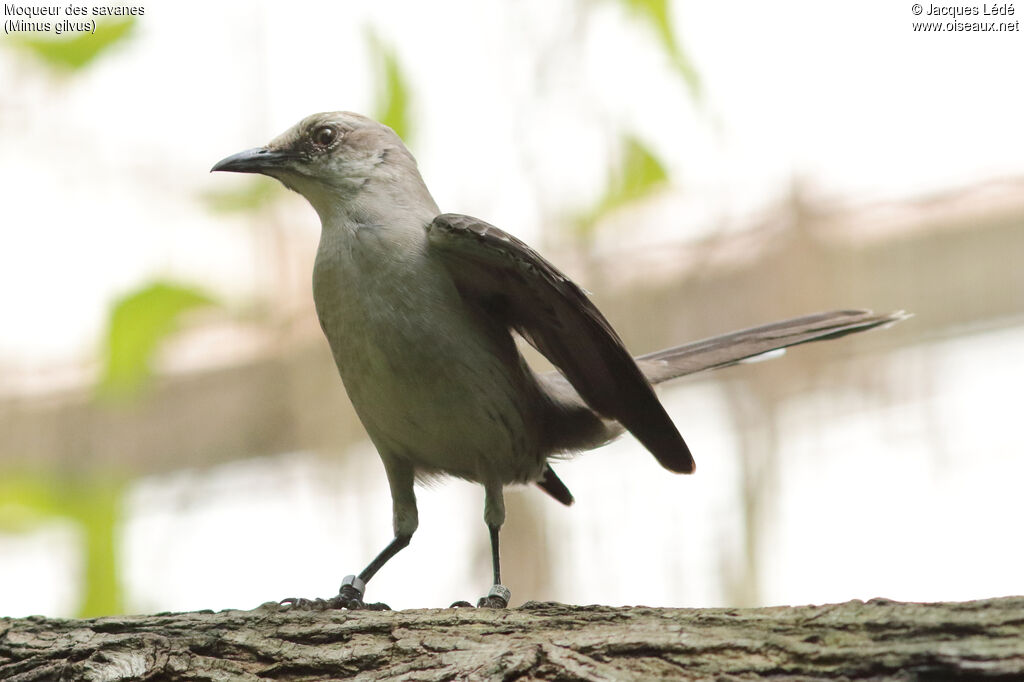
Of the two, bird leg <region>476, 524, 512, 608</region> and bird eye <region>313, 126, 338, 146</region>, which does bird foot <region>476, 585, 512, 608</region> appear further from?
bird eye <region>313, 126, 338, 146</region>

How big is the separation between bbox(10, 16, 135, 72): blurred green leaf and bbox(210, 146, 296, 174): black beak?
5.60ft

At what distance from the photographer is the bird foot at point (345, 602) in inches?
145

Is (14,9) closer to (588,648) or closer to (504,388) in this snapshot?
(504,388)

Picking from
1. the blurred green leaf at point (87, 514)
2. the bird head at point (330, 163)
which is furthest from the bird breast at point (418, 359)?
the blurred green leaf at point (87, 514)

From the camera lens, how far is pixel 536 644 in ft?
10.0

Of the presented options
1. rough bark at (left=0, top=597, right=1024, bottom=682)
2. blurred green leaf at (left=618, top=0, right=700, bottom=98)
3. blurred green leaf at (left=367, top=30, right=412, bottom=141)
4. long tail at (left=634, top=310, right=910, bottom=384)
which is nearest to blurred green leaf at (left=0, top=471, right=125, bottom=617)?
rough bark at (left=0, top=597, right=1024, bottom=682)

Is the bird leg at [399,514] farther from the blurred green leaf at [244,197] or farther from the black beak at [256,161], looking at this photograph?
the blurred green leaf at [244,197]

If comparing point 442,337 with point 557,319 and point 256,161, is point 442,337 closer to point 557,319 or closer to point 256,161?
point 557,319

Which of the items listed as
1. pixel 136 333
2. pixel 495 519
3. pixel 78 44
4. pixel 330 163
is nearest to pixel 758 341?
pixel 495 519

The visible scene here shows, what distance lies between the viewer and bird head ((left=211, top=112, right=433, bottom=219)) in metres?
4.58

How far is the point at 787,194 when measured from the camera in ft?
23.4

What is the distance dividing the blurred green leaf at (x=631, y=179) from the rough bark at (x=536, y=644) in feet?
10.3

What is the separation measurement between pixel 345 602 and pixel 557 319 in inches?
52.0

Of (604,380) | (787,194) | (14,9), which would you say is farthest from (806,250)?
(14,9)
